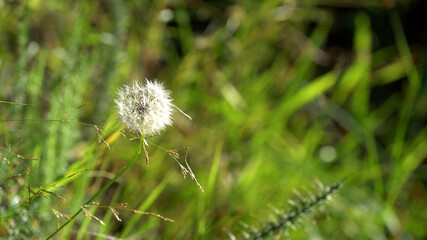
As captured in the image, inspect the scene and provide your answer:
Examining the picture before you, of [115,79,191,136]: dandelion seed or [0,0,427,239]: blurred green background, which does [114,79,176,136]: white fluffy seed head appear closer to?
[115,79,191,136]: dandelion seed

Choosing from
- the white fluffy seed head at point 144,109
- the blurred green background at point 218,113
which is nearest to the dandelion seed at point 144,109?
the white fluffy seed head at point 144,109

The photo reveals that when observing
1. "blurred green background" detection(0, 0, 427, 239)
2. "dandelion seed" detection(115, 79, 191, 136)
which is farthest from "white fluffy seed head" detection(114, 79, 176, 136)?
"blurred green background" detection(0, 0, 427, 239)

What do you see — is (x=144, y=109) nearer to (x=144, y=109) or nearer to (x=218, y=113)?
(x=144, y=109)

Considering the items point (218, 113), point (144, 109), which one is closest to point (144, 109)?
point (144, 109)

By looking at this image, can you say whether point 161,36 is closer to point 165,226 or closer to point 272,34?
point 272,34

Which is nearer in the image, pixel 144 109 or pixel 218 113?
pixel 144 109

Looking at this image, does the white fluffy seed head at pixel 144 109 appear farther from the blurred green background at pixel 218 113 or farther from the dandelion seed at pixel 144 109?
the blurred green background at pixel 218 113

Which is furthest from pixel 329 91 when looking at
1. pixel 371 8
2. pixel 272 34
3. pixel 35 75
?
pixel 35 75
